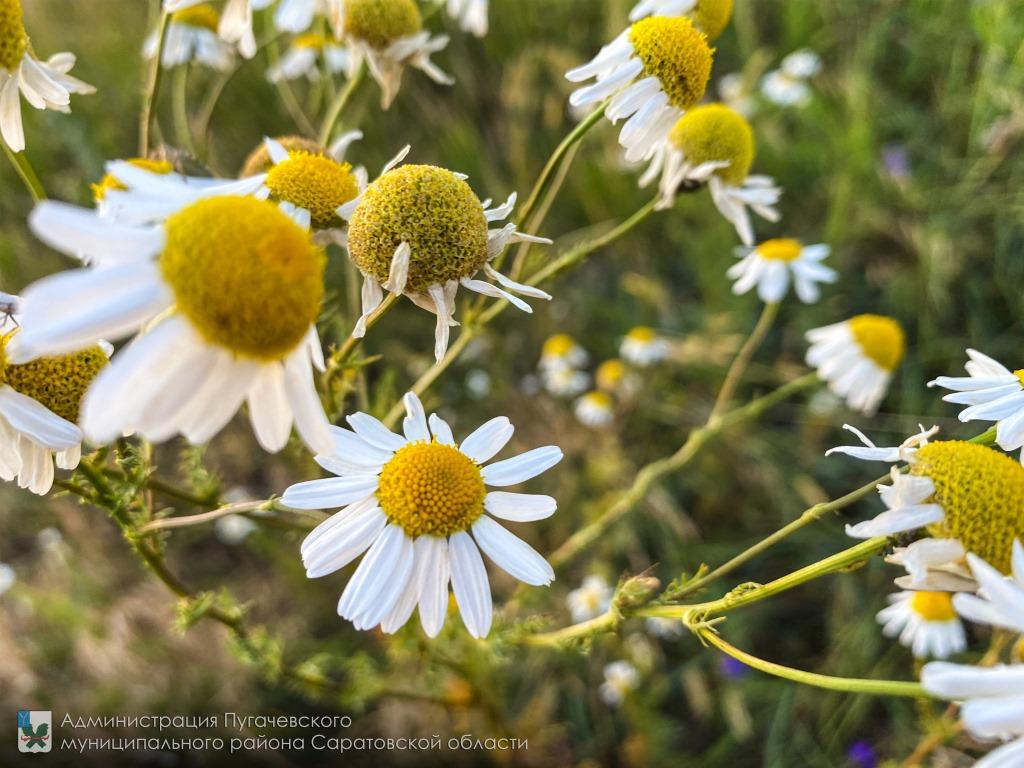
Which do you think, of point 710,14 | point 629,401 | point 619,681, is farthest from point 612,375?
point 710,14

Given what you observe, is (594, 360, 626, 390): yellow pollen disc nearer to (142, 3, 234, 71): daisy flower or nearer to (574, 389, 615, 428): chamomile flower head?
(574, 389, 615, 428): chamomile flower head

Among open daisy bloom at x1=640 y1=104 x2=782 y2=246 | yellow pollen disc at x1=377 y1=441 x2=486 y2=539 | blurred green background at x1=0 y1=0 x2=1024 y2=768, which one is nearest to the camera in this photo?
yellow pollen disc at x1=377 y1=441 x2=486 y2=539

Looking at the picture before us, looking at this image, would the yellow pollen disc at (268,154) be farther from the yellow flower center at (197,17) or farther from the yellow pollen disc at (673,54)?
the yellow flower center at (197,17)

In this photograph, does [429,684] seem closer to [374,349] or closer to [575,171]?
[374,349]

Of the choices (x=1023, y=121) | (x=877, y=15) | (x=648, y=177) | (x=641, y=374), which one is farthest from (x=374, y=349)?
(x=877, y=15)

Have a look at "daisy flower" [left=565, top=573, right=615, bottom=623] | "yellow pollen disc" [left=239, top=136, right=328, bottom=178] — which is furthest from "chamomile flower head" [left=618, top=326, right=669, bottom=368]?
"yellow pollen disc" [left=239, top=136, right=328, bottom=178]

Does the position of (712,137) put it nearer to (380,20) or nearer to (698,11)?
(698,11)
